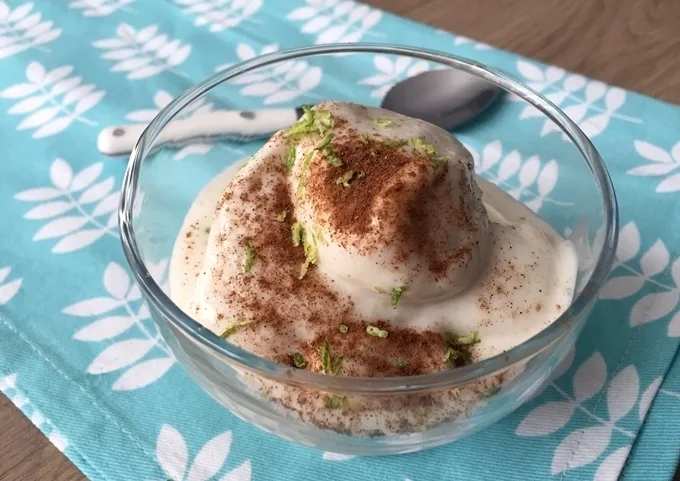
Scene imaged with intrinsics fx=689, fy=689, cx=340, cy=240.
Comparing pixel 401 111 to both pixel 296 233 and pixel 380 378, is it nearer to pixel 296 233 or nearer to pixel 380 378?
pixel 296 233

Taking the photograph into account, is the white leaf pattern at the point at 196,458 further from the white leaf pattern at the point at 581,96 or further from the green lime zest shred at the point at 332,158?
the white leaf pattern at the point at 581,96

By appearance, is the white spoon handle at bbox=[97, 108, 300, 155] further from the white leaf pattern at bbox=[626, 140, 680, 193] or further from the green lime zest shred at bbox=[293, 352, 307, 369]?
the white leaf pattern at bbox=[626, 140, 680, 193]

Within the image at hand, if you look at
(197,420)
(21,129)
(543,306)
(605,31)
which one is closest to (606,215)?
(543,306)

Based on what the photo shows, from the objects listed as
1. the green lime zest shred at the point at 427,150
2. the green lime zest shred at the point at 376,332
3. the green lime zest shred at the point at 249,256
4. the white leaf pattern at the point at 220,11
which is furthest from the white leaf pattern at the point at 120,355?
the white leaf pattern at the point at 220,11

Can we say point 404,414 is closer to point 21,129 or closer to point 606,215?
point 606,215

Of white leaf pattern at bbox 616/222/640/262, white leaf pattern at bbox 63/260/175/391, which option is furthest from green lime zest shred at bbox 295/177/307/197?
white leaf pattern at bbox 616/222/640/262

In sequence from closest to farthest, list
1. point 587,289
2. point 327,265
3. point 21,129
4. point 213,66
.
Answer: point 587,289 < point 327,265 < point 21,129 < point 213,66

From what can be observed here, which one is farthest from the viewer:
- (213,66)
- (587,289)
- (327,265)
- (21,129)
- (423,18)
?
(423,18)


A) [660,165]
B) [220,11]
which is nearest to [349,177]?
[660,165]
